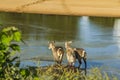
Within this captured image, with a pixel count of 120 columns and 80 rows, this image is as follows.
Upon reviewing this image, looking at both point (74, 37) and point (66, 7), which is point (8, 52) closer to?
point (74, 37)

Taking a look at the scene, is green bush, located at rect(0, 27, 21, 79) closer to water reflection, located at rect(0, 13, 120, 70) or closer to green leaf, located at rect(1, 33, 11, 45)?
green leaf, located at rect(1, 33, 11, 45)

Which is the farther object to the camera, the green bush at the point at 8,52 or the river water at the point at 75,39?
the river water at the point at 75,39

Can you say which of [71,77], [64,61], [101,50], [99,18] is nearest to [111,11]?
[99,18]

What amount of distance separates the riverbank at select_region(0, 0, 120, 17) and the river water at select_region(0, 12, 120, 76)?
62.1 inches

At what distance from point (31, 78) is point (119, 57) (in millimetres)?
11165

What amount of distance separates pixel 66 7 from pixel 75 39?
1250 cm

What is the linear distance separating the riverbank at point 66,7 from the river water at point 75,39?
5.18 ft

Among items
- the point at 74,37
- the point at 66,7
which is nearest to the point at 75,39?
the point at 74,37

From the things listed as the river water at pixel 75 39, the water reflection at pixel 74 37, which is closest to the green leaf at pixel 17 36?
the river water at pixel 75 39

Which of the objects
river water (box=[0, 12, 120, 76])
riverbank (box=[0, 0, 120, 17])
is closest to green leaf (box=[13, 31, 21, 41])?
river water (box=[0, 12, 120, 76])

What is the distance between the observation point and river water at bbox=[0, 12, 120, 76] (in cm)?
1344

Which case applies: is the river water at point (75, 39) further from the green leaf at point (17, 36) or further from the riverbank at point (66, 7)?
the green leaf at point (17, 36)

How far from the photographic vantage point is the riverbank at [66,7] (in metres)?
29.3

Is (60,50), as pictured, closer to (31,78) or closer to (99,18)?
(31,78)
